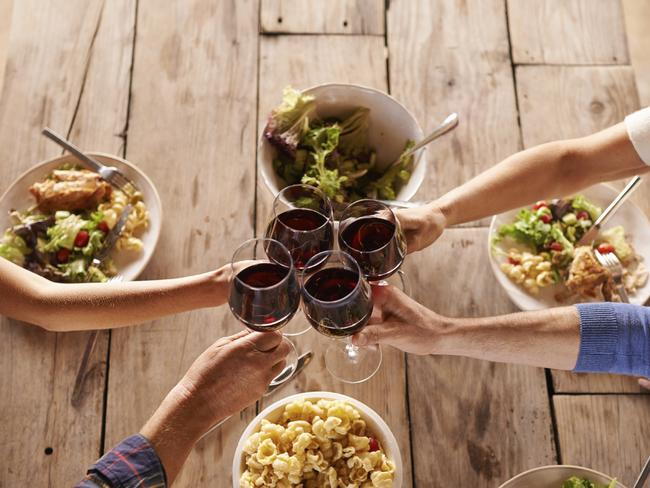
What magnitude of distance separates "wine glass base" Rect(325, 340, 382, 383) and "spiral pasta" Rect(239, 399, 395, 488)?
0.22 meters

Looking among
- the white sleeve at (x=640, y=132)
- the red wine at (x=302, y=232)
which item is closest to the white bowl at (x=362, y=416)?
the red wine at (x=302, y=232)

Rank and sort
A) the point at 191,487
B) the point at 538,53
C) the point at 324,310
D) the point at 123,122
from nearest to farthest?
the point at 324,310 < the point at 191,487 < the point at 123,122 < the point at 538,53

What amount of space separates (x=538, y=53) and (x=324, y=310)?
1.43 metres

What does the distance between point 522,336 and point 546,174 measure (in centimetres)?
47

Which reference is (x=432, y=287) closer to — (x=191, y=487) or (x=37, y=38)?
(x=191, y=487)

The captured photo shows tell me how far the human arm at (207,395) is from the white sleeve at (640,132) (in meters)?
1.04

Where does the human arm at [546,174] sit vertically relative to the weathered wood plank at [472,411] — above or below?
above

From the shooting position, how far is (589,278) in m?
1.84

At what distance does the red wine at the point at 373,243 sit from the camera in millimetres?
1424

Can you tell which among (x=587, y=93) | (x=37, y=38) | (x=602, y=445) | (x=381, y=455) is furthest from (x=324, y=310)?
(x=37, y=38)

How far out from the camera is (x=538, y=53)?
231 centimetres

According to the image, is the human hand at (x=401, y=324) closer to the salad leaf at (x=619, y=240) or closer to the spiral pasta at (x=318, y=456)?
the spiral pasta at (x=318, y=456)

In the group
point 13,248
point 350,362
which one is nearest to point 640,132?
point 350,362

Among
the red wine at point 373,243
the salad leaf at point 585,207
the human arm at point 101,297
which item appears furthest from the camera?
the salad leaf at point 585,207
